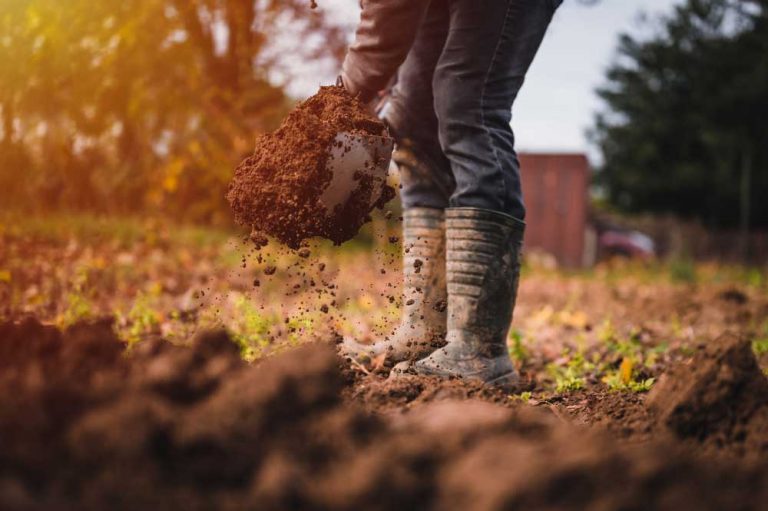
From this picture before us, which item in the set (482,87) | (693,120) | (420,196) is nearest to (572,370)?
(420,196)

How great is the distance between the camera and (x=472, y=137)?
2.56m

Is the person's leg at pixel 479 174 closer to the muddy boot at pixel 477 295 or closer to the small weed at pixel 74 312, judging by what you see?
the muddy boot at pixel 477 295

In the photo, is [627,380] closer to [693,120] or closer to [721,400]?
[721,400]

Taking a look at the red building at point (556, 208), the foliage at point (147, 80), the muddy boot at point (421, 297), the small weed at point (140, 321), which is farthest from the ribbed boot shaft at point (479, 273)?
the red building at point (556, 208)

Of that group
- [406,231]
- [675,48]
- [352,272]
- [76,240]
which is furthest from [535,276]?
[675,48]

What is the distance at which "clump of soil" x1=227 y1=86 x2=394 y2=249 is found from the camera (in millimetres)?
2420

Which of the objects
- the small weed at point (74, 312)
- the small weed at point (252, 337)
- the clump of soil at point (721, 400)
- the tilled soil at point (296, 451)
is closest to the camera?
the tilled soil at point (296, 451)

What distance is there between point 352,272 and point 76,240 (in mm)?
3109

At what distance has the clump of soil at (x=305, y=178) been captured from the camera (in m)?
2.42

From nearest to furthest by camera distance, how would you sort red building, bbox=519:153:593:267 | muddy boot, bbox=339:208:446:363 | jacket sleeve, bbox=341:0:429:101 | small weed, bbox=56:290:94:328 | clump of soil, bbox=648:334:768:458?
clump of soil, bbox=648:334:768:458 → jacket sleeve, bbox=341:0:429:101 → muddy boot, bbox=339:208:446:363 → small weed, bbox=56:290:94:328 → red building, bbox=519:153:593:267

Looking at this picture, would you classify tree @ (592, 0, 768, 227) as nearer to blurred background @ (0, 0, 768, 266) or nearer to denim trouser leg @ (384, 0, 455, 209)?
blurred background @ (0, 0, 768, 266)

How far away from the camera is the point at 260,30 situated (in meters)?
7.11

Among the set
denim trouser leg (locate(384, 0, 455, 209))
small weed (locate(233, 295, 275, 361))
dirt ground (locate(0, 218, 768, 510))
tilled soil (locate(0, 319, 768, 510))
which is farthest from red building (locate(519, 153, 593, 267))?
tilled soil (locate(0, 319, 768, 510))

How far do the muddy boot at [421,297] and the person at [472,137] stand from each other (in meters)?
0.01
